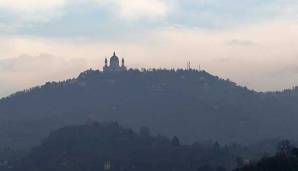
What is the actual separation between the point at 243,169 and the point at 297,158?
1413 centimetres

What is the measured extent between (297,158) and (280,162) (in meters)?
7.09

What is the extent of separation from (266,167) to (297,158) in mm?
10724

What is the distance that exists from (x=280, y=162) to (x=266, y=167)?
386 cm

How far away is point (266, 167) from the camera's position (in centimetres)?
18375

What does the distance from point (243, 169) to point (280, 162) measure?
331 inches

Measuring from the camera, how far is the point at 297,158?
7505 inches

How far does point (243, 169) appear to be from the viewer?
18550cm

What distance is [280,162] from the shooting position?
185375mm
